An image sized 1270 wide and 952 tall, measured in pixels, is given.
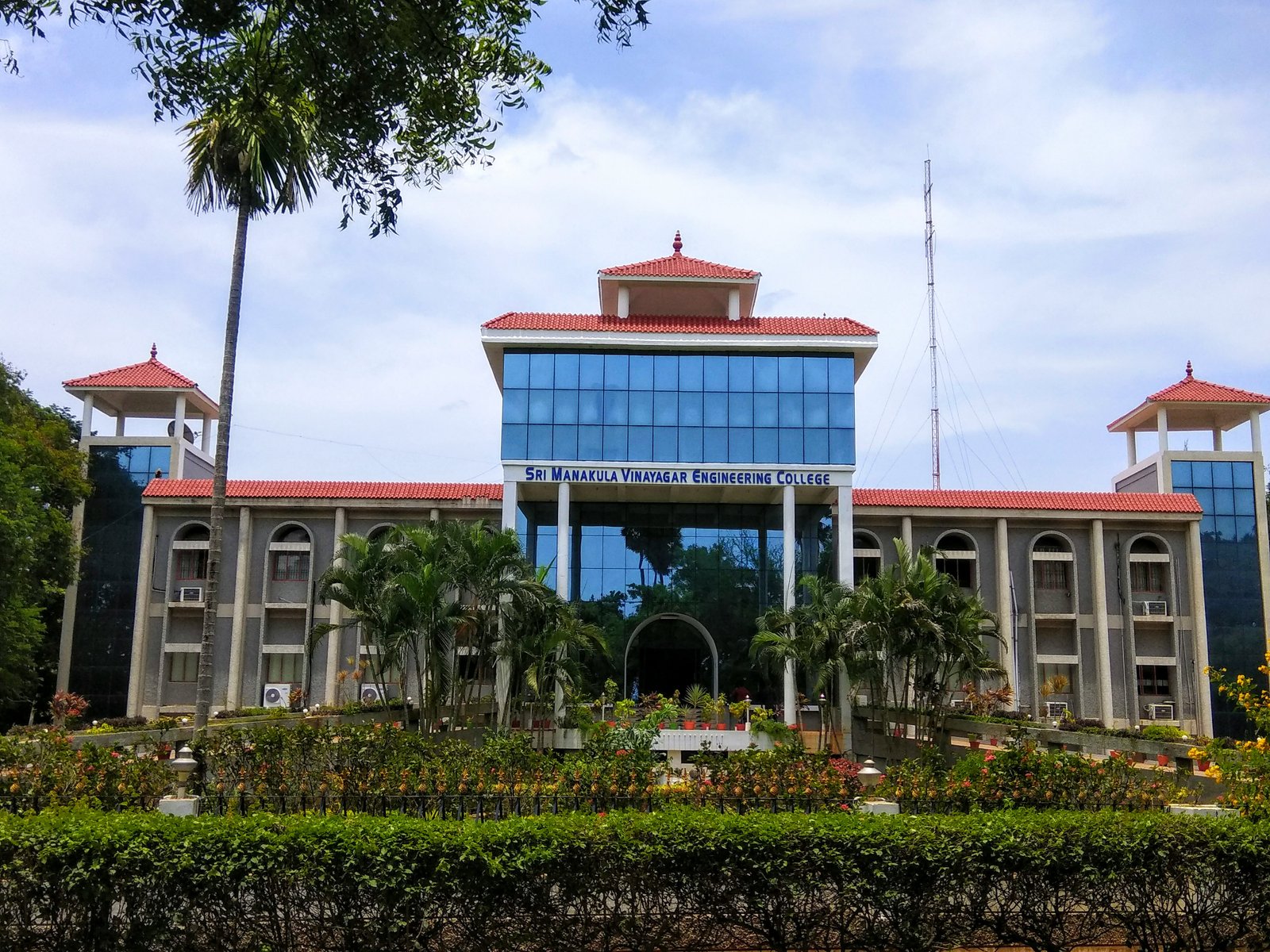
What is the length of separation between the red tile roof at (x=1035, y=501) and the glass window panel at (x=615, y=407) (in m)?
8.13

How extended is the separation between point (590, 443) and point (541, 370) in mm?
2360

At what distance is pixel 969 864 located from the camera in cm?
820

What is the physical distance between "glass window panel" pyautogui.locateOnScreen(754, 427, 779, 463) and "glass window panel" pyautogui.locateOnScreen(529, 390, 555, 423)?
17.8 ft

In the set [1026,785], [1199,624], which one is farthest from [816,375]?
[1026,785]

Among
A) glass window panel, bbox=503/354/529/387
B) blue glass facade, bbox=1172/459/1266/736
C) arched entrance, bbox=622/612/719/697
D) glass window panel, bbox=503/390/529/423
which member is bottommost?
arched entrance, bbox=622/612/719/697

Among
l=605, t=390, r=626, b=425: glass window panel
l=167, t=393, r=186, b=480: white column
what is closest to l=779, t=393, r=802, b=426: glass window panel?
l=605, t=390, r=626, b=425: glass window panel

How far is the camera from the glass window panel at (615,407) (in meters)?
28.7

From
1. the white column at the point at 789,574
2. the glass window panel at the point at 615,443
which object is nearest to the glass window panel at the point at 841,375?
the white column at the point at 789,574

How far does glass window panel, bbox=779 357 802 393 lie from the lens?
28.9 m

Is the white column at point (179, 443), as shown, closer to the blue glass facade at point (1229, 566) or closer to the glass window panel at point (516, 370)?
the glass window panel at point (516, 370)

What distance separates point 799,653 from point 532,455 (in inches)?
331

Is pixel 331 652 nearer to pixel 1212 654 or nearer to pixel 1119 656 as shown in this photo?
pixel 1119 656

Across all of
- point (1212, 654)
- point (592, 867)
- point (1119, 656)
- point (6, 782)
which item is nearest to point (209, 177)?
point (6, 782)

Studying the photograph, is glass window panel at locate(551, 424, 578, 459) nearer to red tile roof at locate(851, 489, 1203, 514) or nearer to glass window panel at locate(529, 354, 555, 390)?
glass window panel at locate(529, 354, 555, 390)
